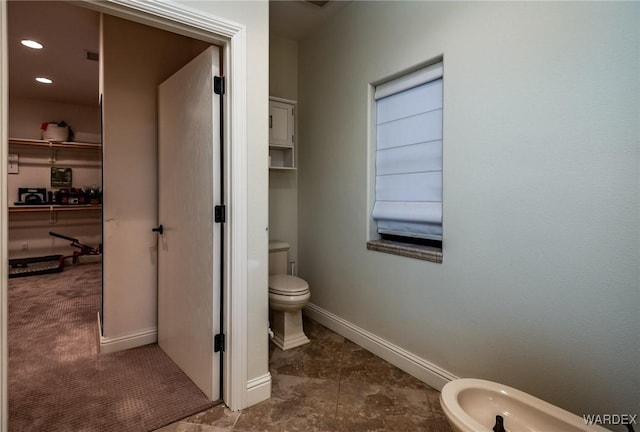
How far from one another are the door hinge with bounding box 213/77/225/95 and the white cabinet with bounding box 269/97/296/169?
1.17 metres

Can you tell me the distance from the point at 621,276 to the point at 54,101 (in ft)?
23.6

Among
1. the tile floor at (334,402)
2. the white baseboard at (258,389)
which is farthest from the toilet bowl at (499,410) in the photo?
the white baseboard at (258,389)

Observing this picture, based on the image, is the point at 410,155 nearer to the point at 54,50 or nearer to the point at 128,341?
the point at 128,341

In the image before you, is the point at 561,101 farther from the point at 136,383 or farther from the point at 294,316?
the point at 136,383

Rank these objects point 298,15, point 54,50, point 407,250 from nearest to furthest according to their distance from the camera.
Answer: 1. point 407,250
2. point 298,15
3. point 54,50

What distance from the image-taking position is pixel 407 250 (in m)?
2.16

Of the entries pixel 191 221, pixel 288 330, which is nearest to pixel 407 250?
pixel 288 330

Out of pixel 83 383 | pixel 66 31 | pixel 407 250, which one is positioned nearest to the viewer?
pixel 83 383

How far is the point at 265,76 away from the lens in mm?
1852

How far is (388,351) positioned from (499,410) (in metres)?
0.98

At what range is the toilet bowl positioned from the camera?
1204 mm

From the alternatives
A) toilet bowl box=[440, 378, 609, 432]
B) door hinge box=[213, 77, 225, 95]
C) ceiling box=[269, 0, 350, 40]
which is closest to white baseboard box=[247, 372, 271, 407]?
toilet bowl box=[440, 378, 609, 432]

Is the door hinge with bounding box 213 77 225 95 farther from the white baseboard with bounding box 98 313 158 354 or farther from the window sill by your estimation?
the white baseboard with bounding box 98 313 158 354

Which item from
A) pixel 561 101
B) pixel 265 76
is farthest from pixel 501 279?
pixel 265 76
